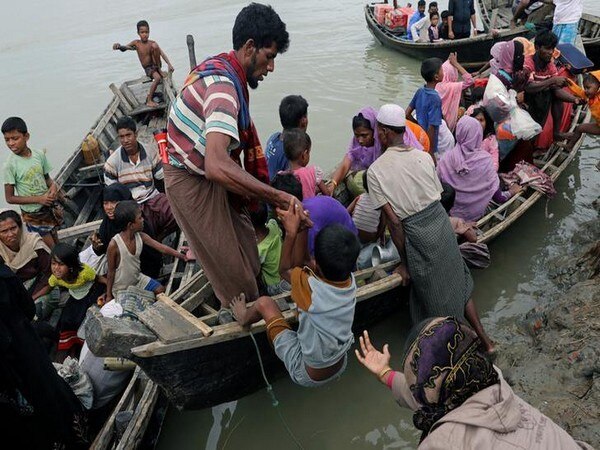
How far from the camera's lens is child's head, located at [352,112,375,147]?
13.2 feet

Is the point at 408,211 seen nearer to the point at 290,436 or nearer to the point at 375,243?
the point at 375,243

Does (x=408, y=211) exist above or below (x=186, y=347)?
above

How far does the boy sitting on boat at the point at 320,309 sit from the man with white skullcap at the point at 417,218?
0.90m

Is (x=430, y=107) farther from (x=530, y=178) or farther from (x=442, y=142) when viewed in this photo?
(x=530, y=178)

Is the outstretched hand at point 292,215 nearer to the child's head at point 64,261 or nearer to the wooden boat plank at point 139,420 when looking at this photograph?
the wooden boat plank at point 139,420

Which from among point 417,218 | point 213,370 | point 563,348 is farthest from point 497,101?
point 213,370

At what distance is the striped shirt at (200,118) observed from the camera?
226 cm

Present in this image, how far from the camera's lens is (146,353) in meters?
2.69

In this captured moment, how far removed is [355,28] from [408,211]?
1419cm

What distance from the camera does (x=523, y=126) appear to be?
502 cm

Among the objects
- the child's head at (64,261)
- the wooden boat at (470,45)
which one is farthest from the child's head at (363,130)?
the wooden boat at (470,45)

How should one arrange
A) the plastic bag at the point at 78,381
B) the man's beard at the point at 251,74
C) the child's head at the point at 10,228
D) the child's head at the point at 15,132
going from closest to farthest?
the man's beard at the point at 251,74, the plastic bag at the point at 78,381, the child's head at the point at 10,228, the child's head at the point at 15,132

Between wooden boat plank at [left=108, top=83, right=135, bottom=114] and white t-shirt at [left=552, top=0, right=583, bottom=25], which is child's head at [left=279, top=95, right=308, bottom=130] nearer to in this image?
wooden boat plank at [left=108, top=83, right=135, bottom=114]

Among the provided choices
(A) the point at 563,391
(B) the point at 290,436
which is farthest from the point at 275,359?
(A) the point at 563,391
